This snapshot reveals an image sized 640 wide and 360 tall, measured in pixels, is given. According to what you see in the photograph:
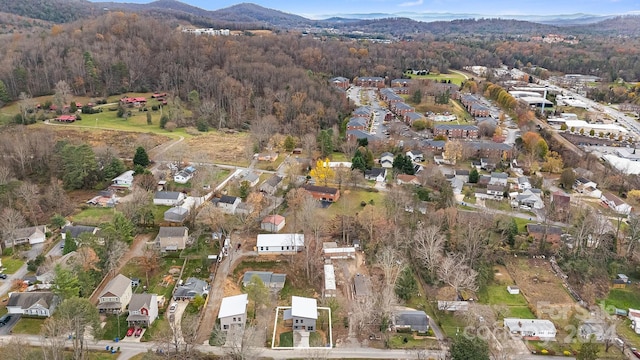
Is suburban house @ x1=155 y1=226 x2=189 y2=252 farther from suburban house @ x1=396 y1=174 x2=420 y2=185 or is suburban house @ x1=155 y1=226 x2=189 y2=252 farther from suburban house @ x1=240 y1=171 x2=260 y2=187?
suburban house @ x1=396 y1=174 x2=420 y2=185

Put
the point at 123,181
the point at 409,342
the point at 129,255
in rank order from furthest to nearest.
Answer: the point at 123,181 < the point at 129,255 < the point at 409,342

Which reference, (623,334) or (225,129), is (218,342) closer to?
(623,334)

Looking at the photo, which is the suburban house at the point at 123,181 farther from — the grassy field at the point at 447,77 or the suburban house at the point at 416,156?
the grassy field at the point at 447,77

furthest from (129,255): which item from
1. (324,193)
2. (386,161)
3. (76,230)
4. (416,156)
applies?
(416,156)

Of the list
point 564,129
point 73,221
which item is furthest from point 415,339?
point 564,129

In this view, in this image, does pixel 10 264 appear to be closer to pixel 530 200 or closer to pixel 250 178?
pixel 250 178

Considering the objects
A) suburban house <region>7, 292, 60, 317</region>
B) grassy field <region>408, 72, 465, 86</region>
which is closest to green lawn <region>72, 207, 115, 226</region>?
suburban house <region>7, 292, 60, 317</region>
